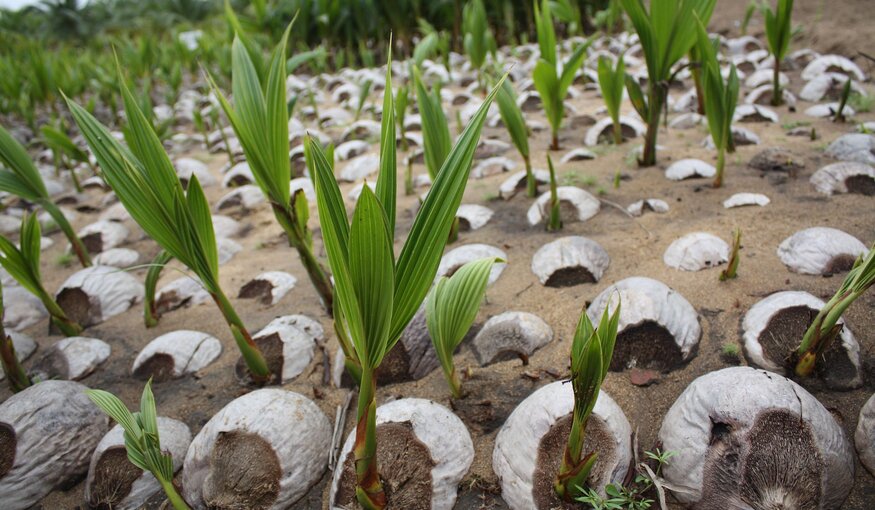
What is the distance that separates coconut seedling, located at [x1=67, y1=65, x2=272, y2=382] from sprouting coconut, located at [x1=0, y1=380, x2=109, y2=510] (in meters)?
0.36

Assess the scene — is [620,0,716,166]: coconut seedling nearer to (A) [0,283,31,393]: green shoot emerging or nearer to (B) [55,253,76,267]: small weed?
(A) [0,283,31,393]: green shoot emerging

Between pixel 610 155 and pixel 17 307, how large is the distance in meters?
2.13

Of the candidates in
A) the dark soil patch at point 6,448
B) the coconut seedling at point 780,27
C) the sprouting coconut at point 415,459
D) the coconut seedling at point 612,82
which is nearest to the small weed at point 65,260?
the dark soil patch at point 6,448

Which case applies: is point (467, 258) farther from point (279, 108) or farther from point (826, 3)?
point (826, 3)

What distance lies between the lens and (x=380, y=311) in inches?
26.7

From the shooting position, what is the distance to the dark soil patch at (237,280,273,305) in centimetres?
157

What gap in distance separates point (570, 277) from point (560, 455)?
1.89 feet

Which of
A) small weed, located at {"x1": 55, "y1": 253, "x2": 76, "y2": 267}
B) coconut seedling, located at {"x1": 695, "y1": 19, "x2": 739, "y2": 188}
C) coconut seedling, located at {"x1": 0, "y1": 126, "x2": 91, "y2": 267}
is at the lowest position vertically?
small weed, located at {"x1": 55, "y1": 253, "x2": 76, "y2": 267}

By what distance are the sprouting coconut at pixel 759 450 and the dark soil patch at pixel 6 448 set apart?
1205 mm

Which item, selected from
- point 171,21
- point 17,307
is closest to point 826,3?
point 17,307

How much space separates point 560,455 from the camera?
862 mm

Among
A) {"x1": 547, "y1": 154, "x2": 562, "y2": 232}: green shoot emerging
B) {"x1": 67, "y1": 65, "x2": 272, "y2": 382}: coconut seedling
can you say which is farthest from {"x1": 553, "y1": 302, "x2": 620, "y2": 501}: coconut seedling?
{"x1": 547, "y1": 154, "x2": 562, "y2": 232}: green shoot emerging

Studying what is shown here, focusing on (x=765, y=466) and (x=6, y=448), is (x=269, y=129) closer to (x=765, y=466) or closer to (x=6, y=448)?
(x=6, y=448)

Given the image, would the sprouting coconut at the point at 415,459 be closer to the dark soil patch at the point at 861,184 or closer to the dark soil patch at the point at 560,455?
the dark soil patch at the point at 560,455
